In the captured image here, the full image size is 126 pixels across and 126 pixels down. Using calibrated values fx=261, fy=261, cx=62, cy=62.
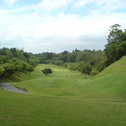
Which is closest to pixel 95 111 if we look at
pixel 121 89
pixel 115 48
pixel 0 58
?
pixel 121 89

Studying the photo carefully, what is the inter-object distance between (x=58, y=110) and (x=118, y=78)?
29.8 metres

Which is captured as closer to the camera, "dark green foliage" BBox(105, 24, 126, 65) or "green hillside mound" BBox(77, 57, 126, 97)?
"green hillside mound" BBox(77, 57, 126, 97)

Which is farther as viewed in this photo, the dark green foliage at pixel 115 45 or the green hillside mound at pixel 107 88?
the dark green foliage at pixel 115 45

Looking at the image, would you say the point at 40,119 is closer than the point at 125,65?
Yes

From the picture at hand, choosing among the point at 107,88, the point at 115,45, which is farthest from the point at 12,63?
the point at 107,88

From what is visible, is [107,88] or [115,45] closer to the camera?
[107,88]

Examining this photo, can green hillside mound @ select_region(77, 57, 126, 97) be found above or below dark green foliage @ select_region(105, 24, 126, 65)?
below

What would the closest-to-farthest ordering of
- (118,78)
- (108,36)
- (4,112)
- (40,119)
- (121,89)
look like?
(40,119) → (4,112) → (121,89) → (118,78) → (108,36)

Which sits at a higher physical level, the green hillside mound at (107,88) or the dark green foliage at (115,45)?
the dark green foliage at (115,45)

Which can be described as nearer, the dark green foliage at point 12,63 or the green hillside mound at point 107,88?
the green hillside mound at point 107,88

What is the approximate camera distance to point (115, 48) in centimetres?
9212

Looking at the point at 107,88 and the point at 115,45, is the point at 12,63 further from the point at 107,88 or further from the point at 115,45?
the point at 107,88

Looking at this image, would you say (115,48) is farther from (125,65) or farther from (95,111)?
(95,111)

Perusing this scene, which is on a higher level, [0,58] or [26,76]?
[0,58]
